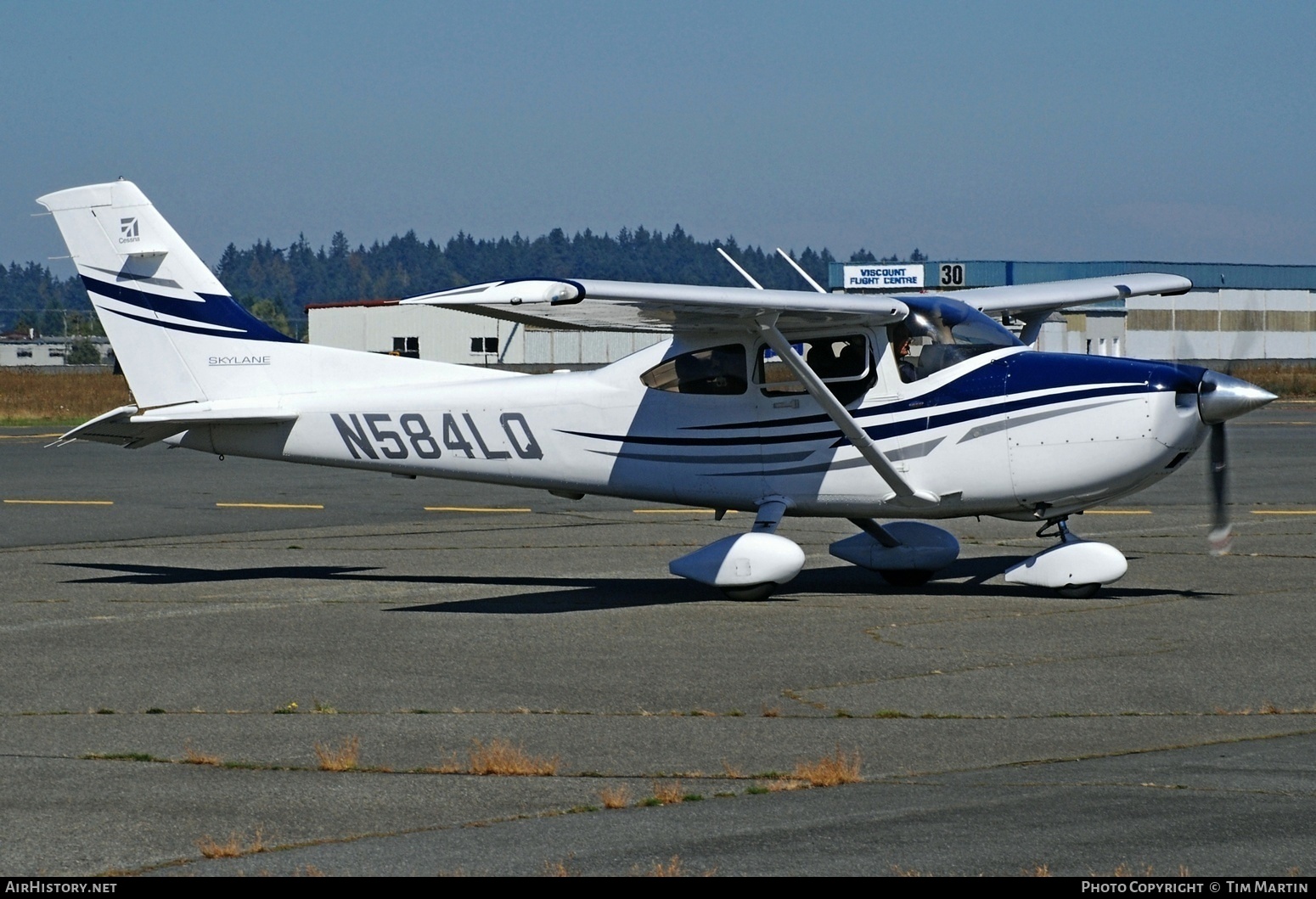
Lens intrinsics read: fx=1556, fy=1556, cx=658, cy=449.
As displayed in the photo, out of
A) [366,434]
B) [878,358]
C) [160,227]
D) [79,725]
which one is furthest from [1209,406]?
[160,227]

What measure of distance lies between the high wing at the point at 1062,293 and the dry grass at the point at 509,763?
8.36 m

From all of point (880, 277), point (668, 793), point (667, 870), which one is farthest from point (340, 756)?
point (880, 277)

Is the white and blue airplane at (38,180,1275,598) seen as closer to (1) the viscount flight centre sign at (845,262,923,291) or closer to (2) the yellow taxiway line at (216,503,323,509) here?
(2) the yellow taxiway line at (216,503,323,509)

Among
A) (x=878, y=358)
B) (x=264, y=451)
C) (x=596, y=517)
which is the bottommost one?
(x=596, y=517)

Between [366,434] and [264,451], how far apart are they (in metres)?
1.01

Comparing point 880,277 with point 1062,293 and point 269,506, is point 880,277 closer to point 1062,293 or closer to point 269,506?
point 269,506

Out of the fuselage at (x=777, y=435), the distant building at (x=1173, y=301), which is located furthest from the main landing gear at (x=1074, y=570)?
the distant building at (x=1173, y=301)

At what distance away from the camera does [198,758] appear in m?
6.87

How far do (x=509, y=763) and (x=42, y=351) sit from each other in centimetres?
19716

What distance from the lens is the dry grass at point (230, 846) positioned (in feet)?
17.3

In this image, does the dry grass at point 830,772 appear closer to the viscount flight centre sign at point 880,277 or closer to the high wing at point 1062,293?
the high wing at point 1062,293

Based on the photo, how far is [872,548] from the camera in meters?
12.8
